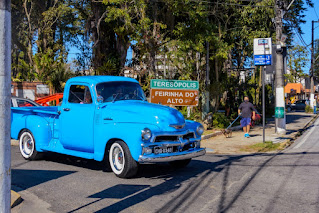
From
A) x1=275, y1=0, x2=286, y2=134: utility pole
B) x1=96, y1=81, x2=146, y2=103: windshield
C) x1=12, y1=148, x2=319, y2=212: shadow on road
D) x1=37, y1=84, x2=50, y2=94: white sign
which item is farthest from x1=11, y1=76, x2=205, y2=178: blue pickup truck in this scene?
x1=37, y1=84, x2=50, y2=94: white sign

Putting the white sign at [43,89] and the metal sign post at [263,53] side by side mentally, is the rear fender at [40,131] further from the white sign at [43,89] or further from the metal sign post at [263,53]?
the white sign at [43,89]

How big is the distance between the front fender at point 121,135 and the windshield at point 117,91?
0.80 metres

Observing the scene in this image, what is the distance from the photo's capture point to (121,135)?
7.45 metres

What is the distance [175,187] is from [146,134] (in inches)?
45.4

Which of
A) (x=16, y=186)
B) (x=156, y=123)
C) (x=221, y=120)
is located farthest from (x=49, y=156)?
(x=221, y=120)

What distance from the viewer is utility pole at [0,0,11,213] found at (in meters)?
4.08

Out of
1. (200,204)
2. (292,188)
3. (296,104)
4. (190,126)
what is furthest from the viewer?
(296,104)

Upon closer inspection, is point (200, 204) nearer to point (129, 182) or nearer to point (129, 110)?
point (129, 182)

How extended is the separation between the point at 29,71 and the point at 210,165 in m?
19.8

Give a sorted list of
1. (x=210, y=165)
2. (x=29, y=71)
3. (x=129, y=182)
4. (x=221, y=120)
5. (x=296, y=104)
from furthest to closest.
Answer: (x=296, y=104) < (x=29, y=71) < (x=221, y=120) < (x=210, y=165) < (x=129, y=182)

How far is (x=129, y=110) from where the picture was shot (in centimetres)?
772

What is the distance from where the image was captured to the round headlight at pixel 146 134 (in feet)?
23.3

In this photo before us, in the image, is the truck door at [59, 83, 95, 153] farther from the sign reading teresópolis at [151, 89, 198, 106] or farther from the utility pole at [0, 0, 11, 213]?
the sign reading teresópolis at [151, 89, 198, 106]

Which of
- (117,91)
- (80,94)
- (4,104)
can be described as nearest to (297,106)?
(117,91)
